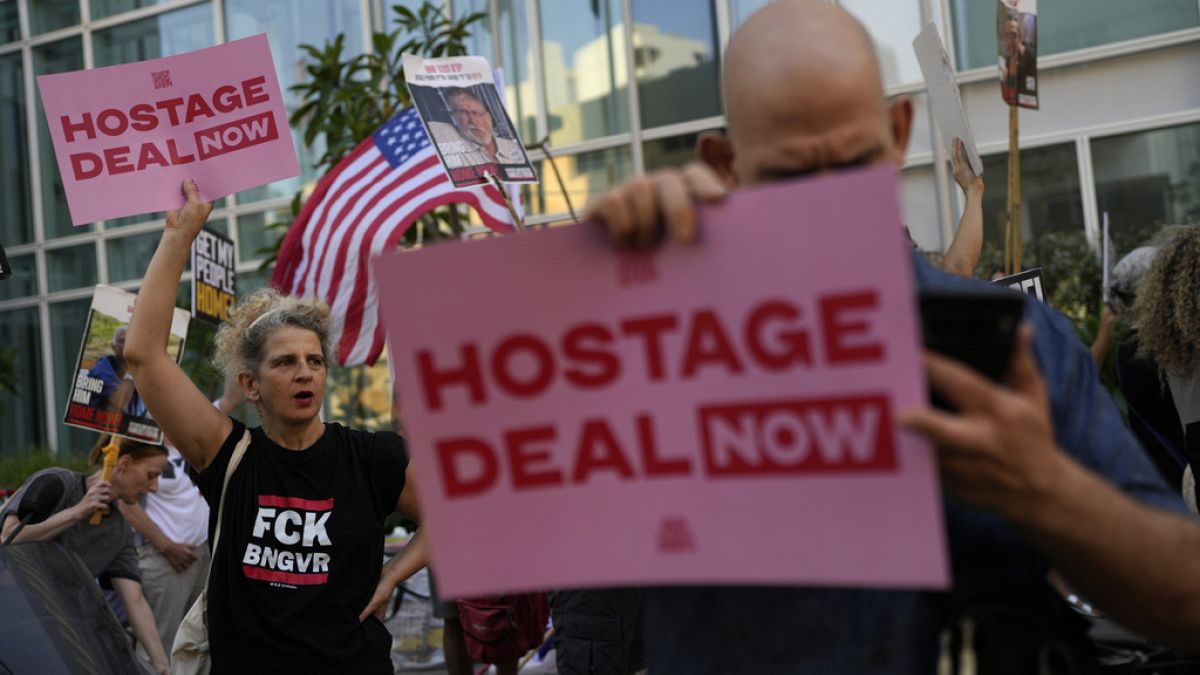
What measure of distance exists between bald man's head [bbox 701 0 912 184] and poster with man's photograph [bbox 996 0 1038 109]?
14.0 feet

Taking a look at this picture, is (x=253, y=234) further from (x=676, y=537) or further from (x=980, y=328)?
(x=980, y=328)

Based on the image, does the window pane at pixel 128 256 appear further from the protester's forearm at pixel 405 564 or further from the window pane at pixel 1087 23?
the protester's forearm at pixel 405 564

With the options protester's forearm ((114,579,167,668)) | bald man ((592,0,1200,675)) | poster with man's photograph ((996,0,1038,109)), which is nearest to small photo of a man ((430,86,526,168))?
poster with man's photograph ((996,0,1038,109))

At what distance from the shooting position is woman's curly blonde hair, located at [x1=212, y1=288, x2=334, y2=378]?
166 inches

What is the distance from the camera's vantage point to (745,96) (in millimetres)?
1422

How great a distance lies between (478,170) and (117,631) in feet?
10.5

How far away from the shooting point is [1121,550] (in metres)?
1.24

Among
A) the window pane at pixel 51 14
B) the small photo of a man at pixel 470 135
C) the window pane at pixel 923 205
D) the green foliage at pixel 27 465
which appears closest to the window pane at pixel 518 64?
the window pane at pixel 923 205

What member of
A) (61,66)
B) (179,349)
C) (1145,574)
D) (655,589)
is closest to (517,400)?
(655,589)

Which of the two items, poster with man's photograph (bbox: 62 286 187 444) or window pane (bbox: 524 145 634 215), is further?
window pane (bbox: 524 145 634 215)

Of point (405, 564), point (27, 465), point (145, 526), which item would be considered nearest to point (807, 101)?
point (405, 564)

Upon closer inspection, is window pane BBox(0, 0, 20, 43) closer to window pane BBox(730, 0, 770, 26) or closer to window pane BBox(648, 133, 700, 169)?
window pane BBox(648, 133, 700, 169)

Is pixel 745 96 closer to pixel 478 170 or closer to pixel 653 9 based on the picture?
pixel 478 170

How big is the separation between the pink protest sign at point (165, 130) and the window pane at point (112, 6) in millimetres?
15574
